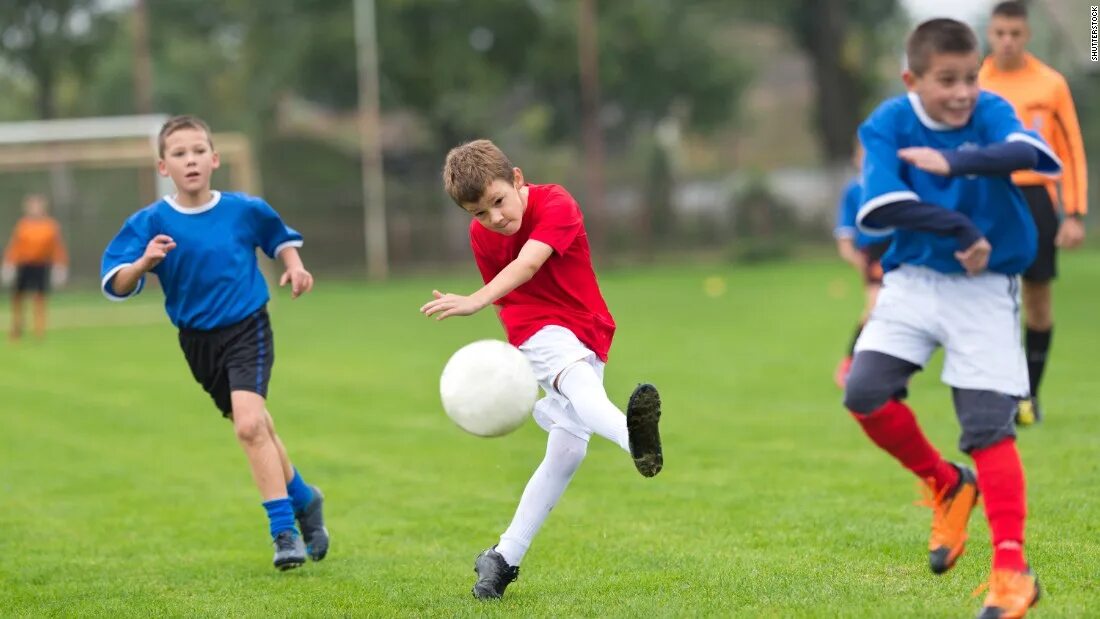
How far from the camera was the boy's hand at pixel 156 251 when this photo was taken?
5789 millimetres

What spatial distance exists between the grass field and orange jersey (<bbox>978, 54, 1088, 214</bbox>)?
54.4 inches

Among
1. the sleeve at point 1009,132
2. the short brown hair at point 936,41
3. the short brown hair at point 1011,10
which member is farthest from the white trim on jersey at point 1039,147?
the short brown hair at point 1011,10

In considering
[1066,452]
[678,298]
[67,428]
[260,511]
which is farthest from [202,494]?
[678,298]

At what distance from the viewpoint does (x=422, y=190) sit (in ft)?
122

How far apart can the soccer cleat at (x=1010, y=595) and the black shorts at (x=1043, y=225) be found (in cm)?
430

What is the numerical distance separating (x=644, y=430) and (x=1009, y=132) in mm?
1484

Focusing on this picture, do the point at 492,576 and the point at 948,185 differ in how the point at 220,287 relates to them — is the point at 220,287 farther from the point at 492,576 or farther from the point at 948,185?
the point at 948,185

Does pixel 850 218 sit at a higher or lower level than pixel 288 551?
higher

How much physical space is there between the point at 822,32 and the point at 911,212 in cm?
3806

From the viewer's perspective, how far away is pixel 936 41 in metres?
4.63

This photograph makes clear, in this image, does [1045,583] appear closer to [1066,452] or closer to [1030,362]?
[1066,452]

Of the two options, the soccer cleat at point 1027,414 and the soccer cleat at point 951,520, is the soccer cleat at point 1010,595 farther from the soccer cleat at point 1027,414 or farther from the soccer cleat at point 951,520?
the soccer cleat at point 1027,414

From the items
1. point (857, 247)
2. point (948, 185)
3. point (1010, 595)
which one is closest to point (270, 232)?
point (948, 185)

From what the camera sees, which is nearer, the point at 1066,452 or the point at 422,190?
the point at 1066,452
